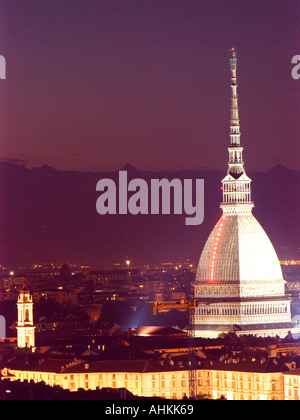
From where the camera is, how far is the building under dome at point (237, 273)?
491ft

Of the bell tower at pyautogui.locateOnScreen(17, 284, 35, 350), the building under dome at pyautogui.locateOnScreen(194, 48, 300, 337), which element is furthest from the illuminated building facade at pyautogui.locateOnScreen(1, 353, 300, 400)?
the building under dome at pyautogui.locateOnScreen(194, 48, 300, 337)

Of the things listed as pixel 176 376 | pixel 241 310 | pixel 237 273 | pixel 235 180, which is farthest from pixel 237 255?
pixel 176 376

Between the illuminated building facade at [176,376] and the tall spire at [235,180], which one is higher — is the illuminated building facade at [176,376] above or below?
below

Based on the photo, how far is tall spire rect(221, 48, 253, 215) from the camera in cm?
14912

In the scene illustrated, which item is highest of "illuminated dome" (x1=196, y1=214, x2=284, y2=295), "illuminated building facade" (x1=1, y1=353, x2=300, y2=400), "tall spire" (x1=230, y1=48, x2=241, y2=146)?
"tall spire" (x1=230, y1=48, x2=241, y2=146)

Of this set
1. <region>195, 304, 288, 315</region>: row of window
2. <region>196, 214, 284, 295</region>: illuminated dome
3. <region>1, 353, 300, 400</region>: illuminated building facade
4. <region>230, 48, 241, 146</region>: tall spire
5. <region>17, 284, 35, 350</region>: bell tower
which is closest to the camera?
<region>1, 353, 300, 400</region>: illuminated building facade

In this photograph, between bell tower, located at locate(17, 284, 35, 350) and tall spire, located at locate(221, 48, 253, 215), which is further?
tall spire, located at locate(221, 48, 253, 215)

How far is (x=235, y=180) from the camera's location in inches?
5940

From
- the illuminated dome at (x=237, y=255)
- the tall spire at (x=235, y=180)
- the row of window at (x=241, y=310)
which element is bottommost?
the row of window at (x=241, y=310)

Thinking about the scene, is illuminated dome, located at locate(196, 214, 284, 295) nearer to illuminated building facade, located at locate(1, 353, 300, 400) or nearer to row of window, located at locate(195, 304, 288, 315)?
row of window, located at locate(195, 304, 288, 315)

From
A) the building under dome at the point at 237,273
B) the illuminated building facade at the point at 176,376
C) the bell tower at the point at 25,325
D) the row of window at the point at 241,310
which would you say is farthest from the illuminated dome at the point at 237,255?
the illuminated building facade at the point at 176,376

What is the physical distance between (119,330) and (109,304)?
3239cm

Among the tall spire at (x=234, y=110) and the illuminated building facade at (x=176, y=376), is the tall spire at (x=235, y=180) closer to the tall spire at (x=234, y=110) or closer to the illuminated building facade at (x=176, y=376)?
the tall spire at (x=234, y=110)
